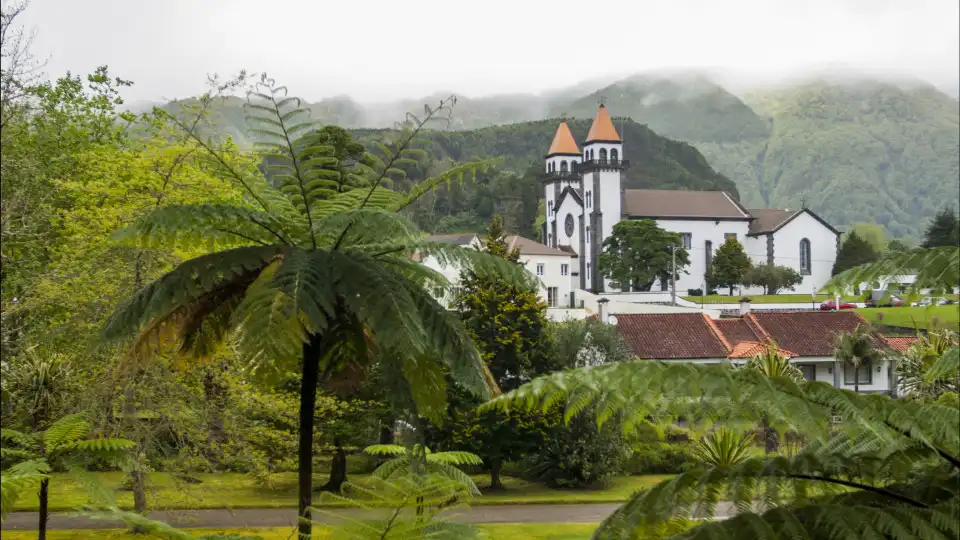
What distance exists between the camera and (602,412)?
4.39 meters

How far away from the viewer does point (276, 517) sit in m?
22.5

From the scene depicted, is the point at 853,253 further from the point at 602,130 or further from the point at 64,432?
the point at 64,432

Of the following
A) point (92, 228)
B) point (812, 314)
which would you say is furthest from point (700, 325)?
point (92, 228)

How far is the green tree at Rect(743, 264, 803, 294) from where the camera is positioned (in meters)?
86.6

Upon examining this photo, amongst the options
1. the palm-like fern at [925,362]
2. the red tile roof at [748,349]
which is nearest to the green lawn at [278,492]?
the palm-like fern at [925,362]

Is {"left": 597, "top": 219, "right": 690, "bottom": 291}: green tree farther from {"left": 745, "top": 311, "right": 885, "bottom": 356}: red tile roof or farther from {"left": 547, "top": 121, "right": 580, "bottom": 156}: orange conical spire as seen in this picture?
{"left": 745, "top": 311, "right": 885, "bottom": 356}: red tile roof

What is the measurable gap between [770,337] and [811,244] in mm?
58347

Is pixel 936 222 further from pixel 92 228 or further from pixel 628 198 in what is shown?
pixel 92 228

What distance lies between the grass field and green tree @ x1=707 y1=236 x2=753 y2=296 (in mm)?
68471

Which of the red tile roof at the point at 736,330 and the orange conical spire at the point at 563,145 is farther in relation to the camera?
the orange conical spire at the point at 563,145

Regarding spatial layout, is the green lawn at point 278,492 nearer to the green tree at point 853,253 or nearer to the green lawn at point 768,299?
the green lawn at point 768,299

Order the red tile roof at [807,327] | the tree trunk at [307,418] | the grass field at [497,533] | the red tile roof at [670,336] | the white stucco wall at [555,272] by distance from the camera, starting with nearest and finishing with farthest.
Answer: the tree trunk at [307,418], the grass field at [497,533], the red tile roof at [670,336], the red tile roof at [807,327], the white stucco wall at [555,272]

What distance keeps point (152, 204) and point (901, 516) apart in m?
14.8

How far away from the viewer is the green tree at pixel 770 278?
284 feet
